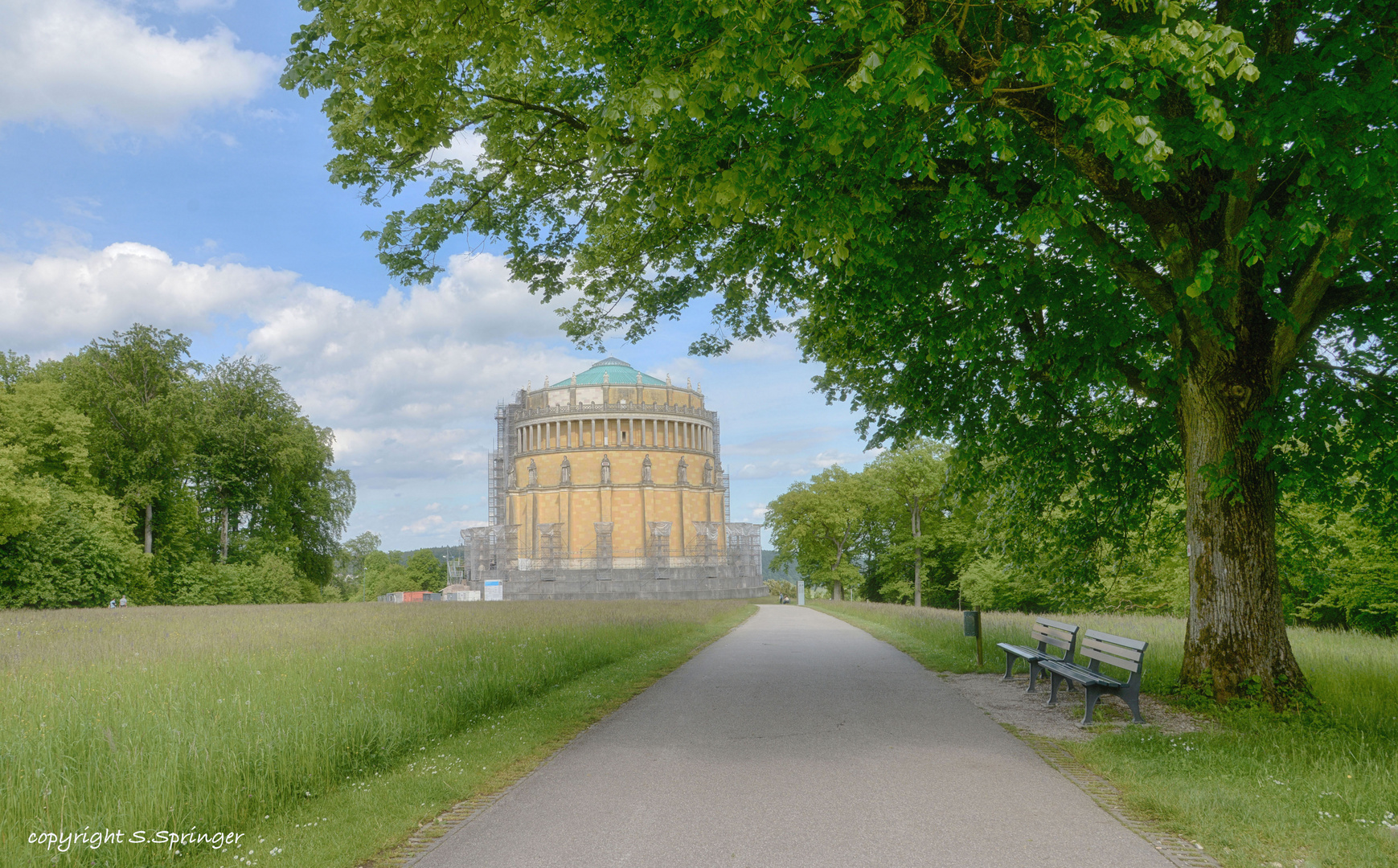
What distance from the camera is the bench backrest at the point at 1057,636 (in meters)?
11.2

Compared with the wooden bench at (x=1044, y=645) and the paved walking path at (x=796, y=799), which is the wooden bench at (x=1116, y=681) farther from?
the wooden bench at (x=1044, y=645)

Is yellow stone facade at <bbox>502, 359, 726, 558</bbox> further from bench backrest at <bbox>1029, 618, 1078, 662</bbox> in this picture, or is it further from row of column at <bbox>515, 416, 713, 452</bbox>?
bench backrest at <bbox>1029, 618, 1078, 662</bbox>

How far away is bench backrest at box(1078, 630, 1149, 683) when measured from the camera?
891 cm

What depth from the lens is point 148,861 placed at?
500 centimetres

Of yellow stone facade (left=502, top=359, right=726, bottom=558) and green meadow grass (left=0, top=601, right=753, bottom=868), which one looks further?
yellow stone facade (left=502, top=359, right=726, bottom=558)

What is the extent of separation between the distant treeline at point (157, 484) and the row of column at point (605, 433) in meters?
26.7

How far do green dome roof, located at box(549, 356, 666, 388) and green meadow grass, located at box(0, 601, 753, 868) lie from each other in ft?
237

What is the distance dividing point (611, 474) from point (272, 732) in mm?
74569

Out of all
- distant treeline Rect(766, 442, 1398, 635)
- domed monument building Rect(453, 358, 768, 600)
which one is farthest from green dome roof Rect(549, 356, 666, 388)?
distant treeline Rect(766, 442, 1398, 635)

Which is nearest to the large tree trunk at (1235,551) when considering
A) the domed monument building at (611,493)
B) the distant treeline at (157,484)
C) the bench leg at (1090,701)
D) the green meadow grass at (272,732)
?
the bench leg at (1090,701)

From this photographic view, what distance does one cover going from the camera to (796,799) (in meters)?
6.32

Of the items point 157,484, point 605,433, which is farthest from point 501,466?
point 157,484

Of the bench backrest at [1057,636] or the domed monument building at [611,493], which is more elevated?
the domed monument building at [611,493]

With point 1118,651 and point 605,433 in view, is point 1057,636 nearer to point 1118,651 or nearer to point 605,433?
point 1118,651
